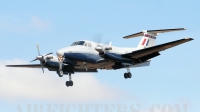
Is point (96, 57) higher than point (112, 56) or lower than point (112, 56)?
higher

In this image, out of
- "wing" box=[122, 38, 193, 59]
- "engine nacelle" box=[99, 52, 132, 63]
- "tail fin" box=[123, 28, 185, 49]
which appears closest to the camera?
"wing" box=[122, 38, 193, 59]

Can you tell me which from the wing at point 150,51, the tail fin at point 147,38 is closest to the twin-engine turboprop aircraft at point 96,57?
the wing at point 150,51

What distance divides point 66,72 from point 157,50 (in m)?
9.02

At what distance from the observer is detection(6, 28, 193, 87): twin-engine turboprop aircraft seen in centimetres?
4384

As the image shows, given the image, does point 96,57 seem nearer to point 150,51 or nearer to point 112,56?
point 112,56

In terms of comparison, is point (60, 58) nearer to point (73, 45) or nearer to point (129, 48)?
point (73, 45)

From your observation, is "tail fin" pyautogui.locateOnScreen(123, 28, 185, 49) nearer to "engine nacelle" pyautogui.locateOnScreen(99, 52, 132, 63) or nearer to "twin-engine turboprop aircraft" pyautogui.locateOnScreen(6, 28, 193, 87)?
"twin-engine turboprop aircraft" pyautogui.locateOnScreen(6, 28, 193, 87)

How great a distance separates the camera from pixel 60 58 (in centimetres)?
4422

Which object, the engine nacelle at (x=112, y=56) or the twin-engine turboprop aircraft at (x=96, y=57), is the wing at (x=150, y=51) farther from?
the engine nacelle at (x=112, y=56)

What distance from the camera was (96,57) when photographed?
45125mm

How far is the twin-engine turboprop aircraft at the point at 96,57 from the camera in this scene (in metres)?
43.8

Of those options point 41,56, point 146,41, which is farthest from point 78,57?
point 146,41

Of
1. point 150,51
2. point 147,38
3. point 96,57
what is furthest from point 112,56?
point 147,38

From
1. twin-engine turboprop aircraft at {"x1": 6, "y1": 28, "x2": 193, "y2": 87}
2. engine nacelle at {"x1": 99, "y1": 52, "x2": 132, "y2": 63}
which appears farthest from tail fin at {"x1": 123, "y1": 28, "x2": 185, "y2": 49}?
engine nacelle at {"x1": 99, "y1": 52, "x2": 132, "y2": 63}
